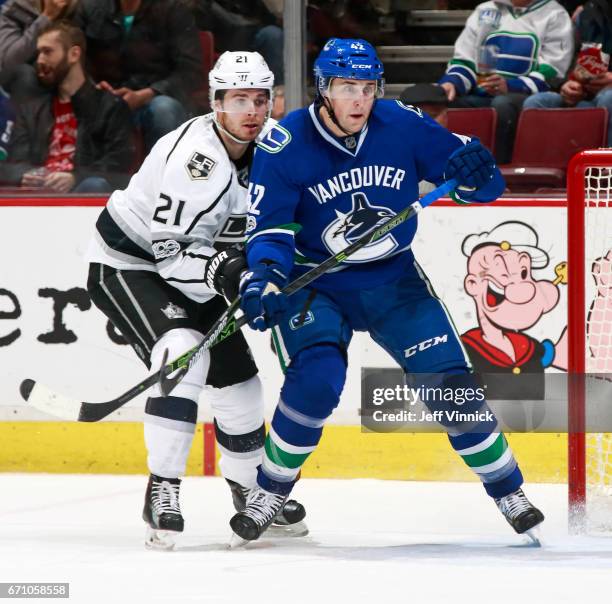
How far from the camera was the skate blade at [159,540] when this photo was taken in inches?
131

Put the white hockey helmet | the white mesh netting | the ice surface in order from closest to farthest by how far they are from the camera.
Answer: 1. the ice surface
2. the white hockey helmet
3. the white mesh netting

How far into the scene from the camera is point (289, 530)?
360 cm

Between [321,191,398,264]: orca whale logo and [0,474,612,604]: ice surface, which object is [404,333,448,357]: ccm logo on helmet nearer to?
[321,191,398,264]: orca whale logo

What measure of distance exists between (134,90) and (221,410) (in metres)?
1.51

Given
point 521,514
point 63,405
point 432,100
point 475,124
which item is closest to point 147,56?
point 432,100

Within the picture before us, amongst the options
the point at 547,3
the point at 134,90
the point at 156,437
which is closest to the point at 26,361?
the point at 134,90

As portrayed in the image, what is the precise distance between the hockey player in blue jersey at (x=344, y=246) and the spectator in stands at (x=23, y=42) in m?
1.72

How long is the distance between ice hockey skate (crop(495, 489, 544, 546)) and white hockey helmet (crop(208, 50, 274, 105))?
3.58ft

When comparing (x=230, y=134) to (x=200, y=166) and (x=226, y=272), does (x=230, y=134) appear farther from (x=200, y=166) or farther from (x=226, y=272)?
(x=226, y=272)

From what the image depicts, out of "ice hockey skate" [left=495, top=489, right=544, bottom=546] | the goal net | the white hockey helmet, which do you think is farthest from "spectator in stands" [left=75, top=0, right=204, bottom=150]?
"ice hockey skate" [left=495, top=489, right=544, bottom=546]

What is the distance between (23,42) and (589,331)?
82.0 inches

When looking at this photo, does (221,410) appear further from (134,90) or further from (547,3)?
(547,3)

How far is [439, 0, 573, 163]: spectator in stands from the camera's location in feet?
15.4

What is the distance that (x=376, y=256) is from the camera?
10.9ft
